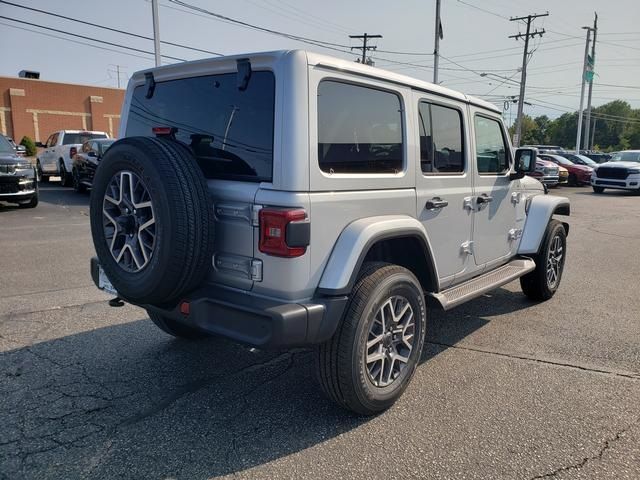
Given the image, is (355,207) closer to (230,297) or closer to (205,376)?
(230,297)

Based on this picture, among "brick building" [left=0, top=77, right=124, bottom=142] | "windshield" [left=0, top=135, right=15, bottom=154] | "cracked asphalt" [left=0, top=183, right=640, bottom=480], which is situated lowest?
"cracked asphalt" [left=0, top=183, right=640, bottom=480]

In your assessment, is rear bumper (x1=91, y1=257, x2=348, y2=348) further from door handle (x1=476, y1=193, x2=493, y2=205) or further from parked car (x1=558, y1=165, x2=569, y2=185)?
parked car (x1=558, y1=165, x2=569, y2=185)

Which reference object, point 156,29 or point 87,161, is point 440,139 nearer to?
point 87,161

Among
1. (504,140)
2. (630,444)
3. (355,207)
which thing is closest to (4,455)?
(355,207)

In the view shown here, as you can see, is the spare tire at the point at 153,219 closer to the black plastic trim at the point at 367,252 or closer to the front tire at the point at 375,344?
the black plastic trim at the point at 367,252

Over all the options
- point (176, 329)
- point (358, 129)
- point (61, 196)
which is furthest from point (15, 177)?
point (358, 129)

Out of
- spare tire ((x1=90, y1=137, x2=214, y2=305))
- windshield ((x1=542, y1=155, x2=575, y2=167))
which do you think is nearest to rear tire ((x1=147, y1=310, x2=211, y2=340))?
spare tire ((x1=90, y1=137, x2=214, y2=305))

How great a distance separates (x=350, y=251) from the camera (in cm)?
280

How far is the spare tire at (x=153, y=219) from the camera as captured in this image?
262cm

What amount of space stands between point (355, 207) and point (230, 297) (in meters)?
0.88

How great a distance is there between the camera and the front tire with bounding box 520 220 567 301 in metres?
5.24

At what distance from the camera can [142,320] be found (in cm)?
468

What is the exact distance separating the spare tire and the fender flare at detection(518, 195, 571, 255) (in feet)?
11.5

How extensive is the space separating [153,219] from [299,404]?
4.84 feet
